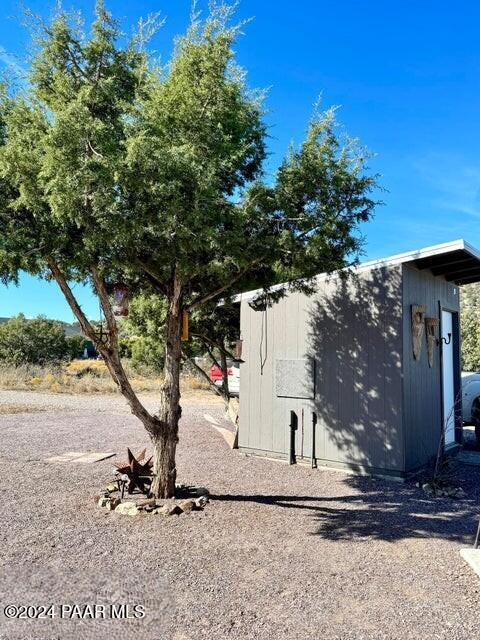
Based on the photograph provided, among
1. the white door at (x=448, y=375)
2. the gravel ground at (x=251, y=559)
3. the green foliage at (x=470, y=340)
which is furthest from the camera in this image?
the green foliage at (x=470, y=340)

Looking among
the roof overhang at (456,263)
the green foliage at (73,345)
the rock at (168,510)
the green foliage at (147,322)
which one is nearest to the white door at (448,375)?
the roof overhang at (456,263)

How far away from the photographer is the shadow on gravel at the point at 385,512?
419 centimetres

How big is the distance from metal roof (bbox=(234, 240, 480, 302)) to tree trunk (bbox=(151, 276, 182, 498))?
170 cm

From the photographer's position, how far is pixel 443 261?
6902mm

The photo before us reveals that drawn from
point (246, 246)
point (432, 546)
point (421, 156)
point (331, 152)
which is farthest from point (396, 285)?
point (421, 156)

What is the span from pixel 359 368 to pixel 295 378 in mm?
1041

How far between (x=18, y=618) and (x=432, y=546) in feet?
10.1

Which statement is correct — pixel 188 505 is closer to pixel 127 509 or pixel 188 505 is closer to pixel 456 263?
pixel 127 509

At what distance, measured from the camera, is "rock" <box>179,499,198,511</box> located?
15.1 ft

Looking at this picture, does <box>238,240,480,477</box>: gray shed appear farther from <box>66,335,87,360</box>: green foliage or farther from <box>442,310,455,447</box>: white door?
<box>66,335,87,360</box>: green foliage

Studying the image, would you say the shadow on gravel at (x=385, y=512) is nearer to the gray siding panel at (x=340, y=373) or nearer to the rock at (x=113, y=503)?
the gray siding panel at (x=340, y=373)

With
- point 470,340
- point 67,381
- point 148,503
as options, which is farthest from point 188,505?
point 470,340

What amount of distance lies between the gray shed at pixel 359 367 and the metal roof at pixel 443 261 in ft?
0.05

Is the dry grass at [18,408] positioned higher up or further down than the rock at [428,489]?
higher up
